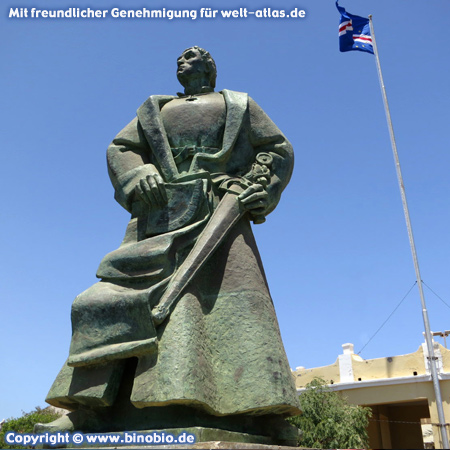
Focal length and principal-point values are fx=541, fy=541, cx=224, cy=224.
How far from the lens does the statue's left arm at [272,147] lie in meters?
4.69

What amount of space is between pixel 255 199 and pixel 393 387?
15206 mm

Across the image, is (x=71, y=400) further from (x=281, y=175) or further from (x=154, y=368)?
(x=281, y=175)

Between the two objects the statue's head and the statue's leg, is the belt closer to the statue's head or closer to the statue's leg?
the statue's head

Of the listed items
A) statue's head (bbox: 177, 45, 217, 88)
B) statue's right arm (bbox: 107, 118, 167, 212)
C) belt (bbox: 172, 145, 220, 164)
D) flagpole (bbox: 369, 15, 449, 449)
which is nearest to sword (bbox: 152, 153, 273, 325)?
belt (bbox: 172, 145, 220, 164)

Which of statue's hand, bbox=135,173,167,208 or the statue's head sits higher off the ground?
the statue's head

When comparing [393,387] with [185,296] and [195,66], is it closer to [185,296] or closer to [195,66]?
[195,66]

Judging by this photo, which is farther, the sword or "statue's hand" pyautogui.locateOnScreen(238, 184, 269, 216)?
"statue's hand" pyautogui.locateOnScreen(238, 184, 269, 216)

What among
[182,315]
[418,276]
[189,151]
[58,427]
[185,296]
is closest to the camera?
[58,427]

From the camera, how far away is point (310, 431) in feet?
50.1

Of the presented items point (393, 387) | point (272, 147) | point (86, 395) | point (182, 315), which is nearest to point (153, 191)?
point (182, 315)

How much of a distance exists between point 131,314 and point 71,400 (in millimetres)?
756

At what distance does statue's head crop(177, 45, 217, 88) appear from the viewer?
5.10 meters

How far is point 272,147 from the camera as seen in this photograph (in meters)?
4.91

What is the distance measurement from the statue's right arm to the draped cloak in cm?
2
